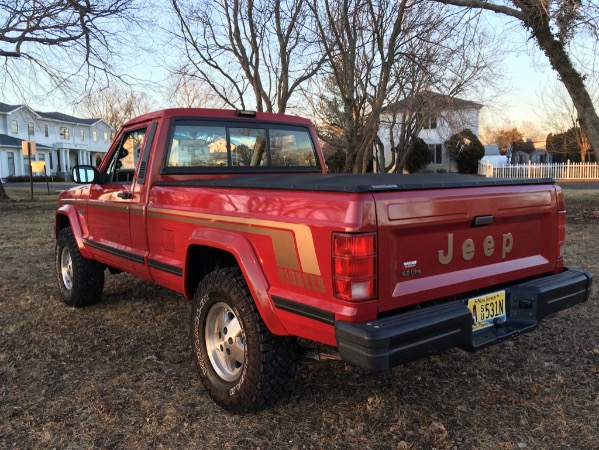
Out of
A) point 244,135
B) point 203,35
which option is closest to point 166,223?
point 244,135

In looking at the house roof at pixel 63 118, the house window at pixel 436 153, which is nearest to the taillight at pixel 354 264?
the house window at pixel 436 153

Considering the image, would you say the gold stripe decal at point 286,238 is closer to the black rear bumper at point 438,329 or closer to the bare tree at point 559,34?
the black rear bumper at point 438,329

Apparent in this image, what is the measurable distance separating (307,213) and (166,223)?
4.86 feet

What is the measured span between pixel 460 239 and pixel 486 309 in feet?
1.48

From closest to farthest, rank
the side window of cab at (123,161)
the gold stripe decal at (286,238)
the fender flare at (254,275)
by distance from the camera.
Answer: the gold stripe decal at (286,238) → the fender flare at (254,275) → the side window of cab at (123,161)

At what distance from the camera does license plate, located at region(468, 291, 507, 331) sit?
8.88 feet

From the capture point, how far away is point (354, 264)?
2.28 meters

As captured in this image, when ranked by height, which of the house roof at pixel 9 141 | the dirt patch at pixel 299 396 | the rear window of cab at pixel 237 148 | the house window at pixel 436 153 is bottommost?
the dirt patch at pixel 299 396

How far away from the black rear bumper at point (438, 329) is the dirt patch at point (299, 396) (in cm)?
57

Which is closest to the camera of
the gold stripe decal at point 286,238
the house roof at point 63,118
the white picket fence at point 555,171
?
the gold stripe decal at point 286,238

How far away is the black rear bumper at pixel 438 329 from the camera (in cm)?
220

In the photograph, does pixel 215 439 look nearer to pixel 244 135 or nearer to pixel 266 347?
pixel 266 347

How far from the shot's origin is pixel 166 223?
3.54 m

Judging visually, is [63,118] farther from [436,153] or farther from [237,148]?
[237,148]
